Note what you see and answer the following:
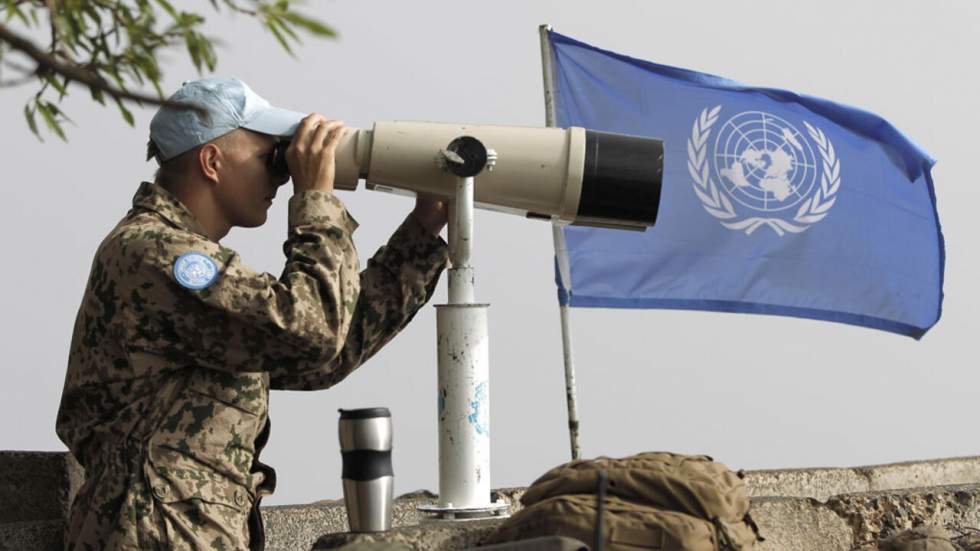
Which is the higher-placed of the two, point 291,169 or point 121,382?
point 291,169

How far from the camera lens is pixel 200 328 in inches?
149

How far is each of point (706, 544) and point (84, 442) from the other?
1.31 metres

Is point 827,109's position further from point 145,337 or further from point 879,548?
point 145,337

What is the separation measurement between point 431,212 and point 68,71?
7.76 ft

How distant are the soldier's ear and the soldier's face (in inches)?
0.7

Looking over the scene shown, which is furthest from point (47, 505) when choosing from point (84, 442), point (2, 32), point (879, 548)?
point (2, 32)

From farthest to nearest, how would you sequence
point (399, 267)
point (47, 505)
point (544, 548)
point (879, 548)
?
point (879, 548) < point (47, 505) < point (399, 267) < point (544, 548)

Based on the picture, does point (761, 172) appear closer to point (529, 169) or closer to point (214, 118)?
point (529, 169)

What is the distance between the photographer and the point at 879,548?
5.21 m

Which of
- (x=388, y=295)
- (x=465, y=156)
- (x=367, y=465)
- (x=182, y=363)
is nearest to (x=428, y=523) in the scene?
(x=367, y=465)

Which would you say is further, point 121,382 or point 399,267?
point 399,267

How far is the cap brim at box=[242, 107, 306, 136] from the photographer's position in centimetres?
409

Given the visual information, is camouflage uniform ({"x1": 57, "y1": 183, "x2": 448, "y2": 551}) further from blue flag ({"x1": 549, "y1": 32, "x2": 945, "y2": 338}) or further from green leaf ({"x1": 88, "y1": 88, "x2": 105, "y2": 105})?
blue flag ({"x1": 549, "y1": 32, "x2": 945, "y2": 338})

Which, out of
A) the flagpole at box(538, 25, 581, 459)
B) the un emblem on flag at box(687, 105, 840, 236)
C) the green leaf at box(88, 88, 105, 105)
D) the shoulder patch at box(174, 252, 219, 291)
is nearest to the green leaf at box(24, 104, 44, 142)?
the green leaf at box(88, 88, 105, 105)
